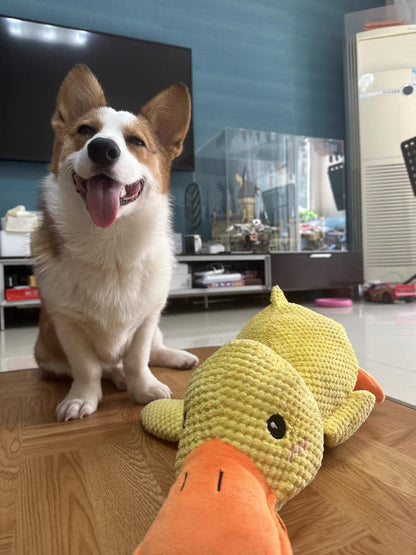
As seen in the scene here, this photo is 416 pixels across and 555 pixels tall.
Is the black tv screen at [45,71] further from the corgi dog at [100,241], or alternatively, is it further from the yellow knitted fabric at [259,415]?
the yellow knitted fabric at [259,415]

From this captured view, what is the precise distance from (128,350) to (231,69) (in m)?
3.52

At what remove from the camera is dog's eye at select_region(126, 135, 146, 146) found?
38.4 inches

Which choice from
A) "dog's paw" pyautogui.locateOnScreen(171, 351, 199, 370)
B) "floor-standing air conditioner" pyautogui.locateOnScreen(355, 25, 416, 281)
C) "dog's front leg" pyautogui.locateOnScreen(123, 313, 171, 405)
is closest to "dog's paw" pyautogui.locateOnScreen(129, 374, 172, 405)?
"dog's front leg" pyautogui.locateOnScreen(123, 313, 171, 405)

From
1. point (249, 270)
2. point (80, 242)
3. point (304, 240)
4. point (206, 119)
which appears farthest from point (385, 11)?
point (80, 242)

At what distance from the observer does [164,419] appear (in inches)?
30.4

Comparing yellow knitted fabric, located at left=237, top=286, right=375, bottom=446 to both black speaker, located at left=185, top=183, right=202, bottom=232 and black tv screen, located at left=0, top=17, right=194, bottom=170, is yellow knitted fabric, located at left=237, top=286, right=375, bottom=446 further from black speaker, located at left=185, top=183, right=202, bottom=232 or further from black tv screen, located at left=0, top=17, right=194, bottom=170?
black speaker, located at left=185, top=183, right=202, bottom=232

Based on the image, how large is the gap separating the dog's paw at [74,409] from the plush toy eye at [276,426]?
561 millimetres

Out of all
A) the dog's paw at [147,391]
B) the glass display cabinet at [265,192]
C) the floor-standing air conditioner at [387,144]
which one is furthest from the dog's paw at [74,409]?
the floor-standing air conditioner at [387,144]

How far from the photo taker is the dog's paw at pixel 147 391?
968 millimetres

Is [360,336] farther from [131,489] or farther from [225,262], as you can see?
[225,262]

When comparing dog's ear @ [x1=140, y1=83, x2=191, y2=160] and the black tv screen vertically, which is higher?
the black tv screen

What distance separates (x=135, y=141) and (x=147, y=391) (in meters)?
0.60

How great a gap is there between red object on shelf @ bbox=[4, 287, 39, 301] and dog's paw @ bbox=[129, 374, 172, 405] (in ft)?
5.70

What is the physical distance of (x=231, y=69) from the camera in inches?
149
